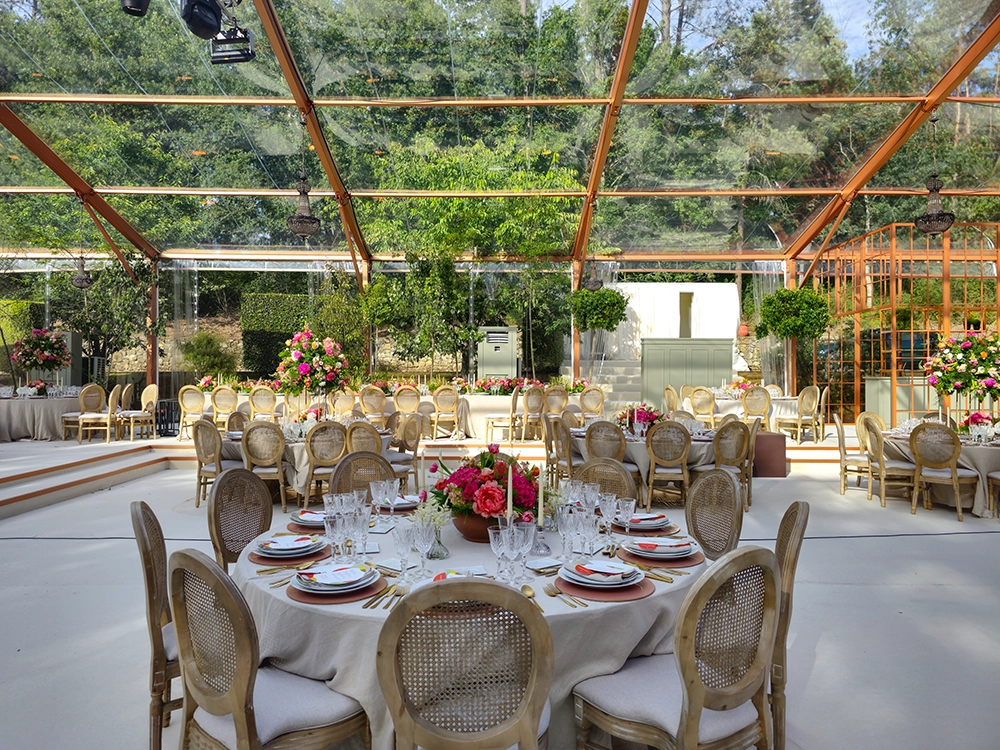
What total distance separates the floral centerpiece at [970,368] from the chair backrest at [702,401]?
15.4 feet

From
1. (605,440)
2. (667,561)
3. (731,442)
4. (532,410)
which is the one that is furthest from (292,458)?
(532,410)

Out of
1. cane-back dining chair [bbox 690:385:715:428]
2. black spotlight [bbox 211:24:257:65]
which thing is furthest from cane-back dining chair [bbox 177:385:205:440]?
cane-back dining chair [bbox 690:385:715:428]

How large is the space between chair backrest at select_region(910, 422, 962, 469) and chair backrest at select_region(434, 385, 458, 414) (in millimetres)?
6988

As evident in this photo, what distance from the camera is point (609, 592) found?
2.12 metres

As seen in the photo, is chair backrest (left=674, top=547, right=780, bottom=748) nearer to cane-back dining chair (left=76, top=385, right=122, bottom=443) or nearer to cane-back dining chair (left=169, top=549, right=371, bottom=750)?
cane-back dining chair (left=169, top=549, right=371, bottom=750)

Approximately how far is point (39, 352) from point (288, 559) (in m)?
12.3

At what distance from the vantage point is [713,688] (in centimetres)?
183

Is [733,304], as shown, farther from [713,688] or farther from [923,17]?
[713,688]

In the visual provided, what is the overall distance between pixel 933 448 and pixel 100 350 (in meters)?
14.4

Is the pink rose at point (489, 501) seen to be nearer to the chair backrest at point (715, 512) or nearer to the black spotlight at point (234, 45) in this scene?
the chair backrest at point (715, 512)

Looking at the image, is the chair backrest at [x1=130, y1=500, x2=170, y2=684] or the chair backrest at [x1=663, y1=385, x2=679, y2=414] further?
the chair backrest at [x1=663, y1=385, x2=679, y2=414]

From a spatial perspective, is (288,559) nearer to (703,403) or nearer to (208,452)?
(208,452)

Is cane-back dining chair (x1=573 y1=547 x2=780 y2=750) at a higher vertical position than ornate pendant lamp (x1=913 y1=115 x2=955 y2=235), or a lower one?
lower

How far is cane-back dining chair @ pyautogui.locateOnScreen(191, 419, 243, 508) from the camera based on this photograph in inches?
255
